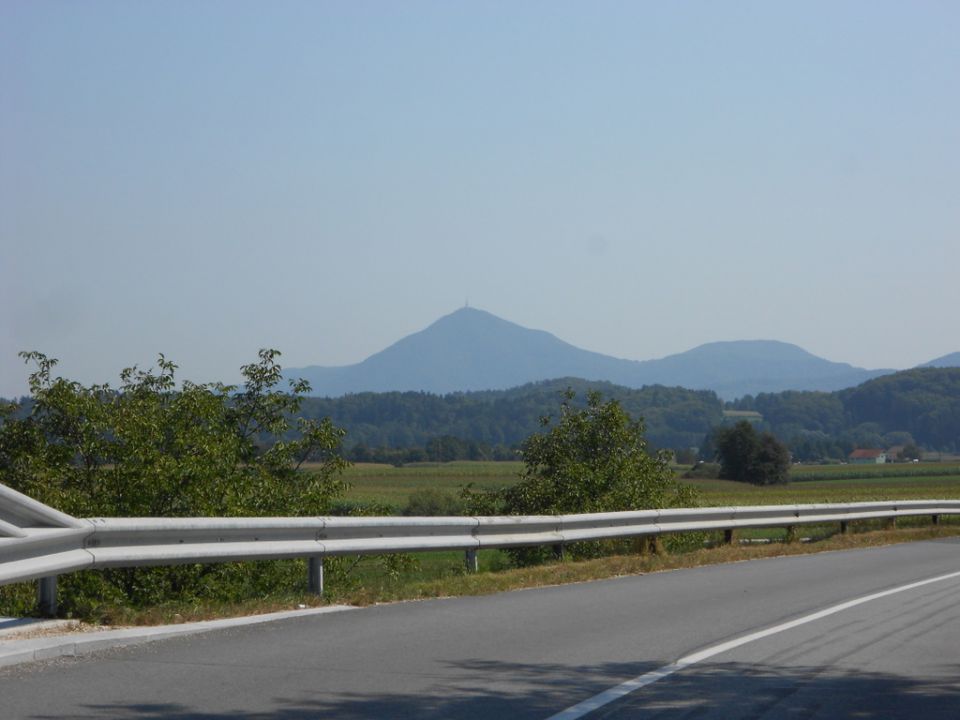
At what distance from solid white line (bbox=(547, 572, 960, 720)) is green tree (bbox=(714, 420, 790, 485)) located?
9080cm

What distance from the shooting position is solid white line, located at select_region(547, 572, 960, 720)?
7145 millimetres

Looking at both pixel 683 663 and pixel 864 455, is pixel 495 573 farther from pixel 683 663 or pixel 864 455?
pixel 864 455

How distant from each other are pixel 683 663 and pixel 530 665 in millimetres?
1084

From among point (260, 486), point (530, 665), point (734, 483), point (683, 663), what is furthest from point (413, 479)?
point (530, 665)

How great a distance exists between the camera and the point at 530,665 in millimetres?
8609

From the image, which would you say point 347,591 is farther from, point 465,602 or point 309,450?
point 309,450

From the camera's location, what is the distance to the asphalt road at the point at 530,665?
7.13m

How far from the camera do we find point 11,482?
697 inches

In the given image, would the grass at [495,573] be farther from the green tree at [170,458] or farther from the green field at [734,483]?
the green field at [734,483]

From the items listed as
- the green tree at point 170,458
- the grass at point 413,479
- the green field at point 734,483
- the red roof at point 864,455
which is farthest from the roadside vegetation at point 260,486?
the red roof at point 864,455

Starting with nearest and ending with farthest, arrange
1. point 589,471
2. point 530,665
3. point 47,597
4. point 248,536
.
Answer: point 530,665, point 47,597, point 248,536, point 589,471

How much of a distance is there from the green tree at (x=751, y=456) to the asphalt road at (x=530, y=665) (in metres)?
91.6

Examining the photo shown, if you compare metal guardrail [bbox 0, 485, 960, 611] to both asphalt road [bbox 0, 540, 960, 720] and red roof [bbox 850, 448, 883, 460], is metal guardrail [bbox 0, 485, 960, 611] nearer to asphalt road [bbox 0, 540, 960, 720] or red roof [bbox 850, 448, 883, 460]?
asphalt road [bbox 0, 540, 960, 720]

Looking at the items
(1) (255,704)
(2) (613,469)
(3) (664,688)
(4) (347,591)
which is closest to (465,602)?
(4) (347,591)
